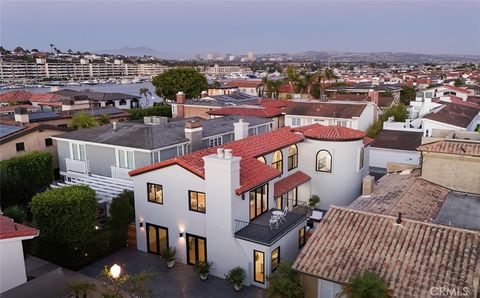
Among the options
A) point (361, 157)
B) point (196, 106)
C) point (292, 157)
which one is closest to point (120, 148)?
point (292, 157)

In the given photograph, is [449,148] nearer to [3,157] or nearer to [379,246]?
[379,246]

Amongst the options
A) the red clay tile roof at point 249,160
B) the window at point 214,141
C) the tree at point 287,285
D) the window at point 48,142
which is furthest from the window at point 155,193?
the window at point 48,142

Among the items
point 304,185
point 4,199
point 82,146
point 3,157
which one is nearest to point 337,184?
point 304,185

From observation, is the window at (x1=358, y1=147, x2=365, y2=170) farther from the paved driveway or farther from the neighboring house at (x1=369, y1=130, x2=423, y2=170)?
the paved driveway

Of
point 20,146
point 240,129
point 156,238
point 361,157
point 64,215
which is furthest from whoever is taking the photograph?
point 20,146

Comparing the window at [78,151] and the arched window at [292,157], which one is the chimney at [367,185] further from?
the window at [78,151]

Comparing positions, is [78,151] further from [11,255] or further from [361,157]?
[361,157]

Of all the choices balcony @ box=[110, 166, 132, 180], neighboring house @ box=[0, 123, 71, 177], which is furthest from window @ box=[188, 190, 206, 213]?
neighboring house @ box=[0, 123, 71, 177]
